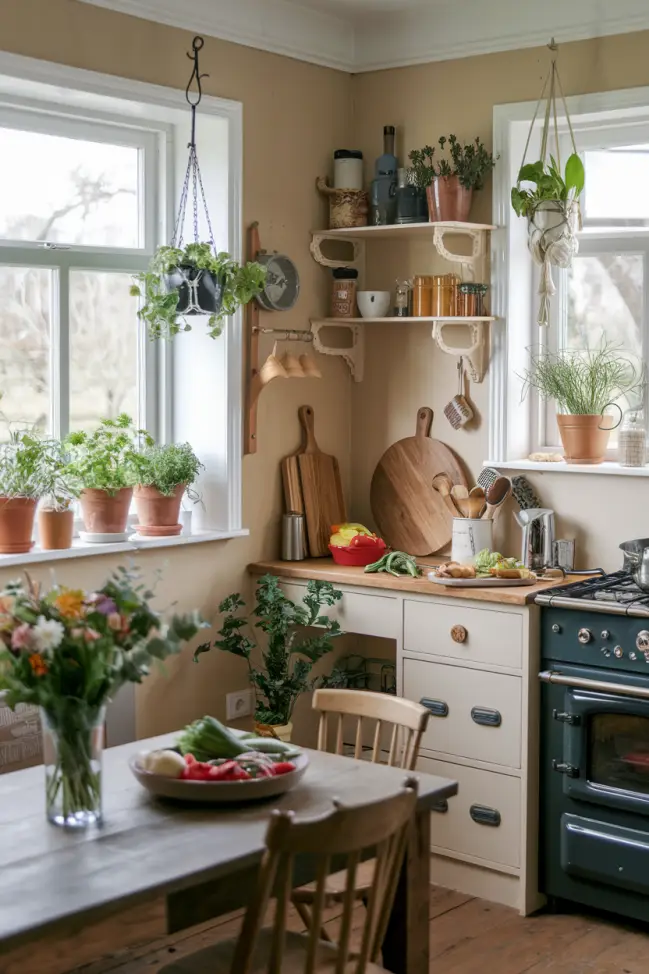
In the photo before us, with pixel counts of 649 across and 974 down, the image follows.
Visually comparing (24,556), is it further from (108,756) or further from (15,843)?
(15,843)

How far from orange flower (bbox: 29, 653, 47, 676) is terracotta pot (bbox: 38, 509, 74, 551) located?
1.51 meters

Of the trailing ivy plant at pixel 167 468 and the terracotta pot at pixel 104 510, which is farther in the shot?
the trailing ivy plant at pixel 167 468

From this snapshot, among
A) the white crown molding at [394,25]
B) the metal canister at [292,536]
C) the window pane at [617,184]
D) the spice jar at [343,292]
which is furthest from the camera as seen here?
the spice jar at [343,292]

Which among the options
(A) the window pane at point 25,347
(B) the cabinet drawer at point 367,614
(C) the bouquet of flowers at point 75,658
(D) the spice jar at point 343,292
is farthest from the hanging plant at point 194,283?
(C) the bouquet of flowers at point 75,658

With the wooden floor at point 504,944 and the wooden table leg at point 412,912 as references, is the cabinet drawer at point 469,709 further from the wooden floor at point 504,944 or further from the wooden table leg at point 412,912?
the wooden table leg at point 412,912

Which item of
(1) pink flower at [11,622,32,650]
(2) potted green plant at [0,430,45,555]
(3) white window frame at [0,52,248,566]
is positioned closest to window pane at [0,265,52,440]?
(3) white window frame at [0,52,248,566]

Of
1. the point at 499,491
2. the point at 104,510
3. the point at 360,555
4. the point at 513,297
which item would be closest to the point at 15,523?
the point at 104,510

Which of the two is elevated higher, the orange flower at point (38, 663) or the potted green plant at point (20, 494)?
the potted green plant at point (20, 494)

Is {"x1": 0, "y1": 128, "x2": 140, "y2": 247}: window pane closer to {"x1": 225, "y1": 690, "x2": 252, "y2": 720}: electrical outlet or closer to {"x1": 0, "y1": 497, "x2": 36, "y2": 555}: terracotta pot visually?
{"x1": 0, "y1": 497, "x2": 36, "y2": 555}: terracotta pot

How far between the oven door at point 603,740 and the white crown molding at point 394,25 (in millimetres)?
1985

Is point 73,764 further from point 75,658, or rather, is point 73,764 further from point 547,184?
point 547,184

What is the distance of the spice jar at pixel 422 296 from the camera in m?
4.36

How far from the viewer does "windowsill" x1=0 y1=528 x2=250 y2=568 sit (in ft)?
11.8

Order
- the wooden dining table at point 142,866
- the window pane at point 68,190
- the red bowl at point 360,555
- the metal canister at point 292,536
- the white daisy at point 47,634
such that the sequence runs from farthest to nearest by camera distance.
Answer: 1. the metal canister at point 292,536
2. the red bowl at point 360,555
3. the window pane at point 68,190
4. the white daisy at point 47,634
5. the wooden dining table at point 142,866
